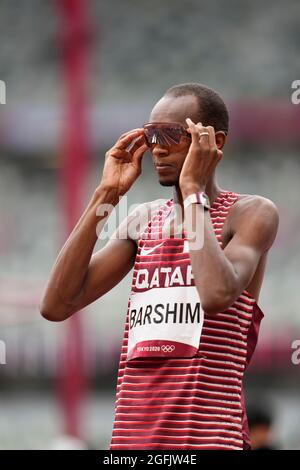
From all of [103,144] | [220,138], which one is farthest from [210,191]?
[103,144]

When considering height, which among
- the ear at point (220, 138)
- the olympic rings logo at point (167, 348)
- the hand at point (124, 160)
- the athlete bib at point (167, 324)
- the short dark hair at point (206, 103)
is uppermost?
the short dark hair at point (206, 103)

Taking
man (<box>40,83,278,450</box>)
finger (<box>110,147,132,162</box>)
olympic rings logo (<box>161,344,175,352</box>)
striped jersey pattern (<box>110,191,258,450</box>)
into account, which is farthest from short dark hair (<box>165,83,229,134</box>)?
olympic rings logo (<box>161,344,175,352</box>)

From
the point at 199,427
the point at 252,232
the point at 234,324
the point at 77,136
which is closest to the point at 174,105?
the point at 252,232

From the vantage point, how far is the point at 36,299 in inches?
449

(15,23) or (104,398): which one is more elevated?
(15,23)

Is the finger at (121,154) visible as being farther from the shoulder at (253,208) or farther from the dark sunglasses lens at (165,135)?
the shoulder at (253,208)

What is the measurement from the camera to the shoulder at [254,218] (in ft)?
10.8

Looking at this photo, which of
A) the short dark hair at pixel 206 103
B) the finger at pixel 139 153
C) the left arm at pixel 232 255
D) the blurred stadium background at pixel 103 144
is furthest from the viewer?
the blurred stadium background at pixel 103 144

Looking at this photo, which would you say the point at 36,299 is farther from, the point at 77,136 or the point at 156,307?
the point at 156,307

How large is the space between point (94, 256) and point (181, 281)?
372mm

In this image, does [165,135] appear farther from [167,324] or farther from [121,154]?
[167,324]

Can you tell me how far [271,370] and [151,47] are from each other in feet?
12.7

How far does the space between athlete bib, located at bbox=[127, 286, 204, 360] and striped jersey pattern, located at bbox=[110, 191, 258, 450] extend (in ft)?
0.07

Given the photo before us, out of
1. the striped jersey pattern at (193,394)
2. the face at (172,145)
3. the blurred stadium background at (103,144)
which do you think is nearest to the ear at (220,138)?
the face at (172,145)
